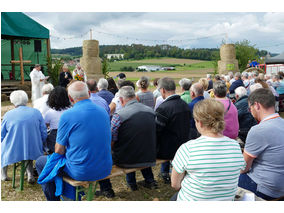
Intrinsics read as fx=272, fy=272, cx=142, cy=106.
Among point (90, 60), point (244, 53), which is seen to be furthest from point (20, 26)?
point (244, 53)

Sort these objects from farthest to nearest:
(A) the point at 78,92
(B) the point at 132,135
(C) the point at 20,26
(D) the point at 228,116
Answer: (C) the point at 20,26 < (D) the point at 228,116 < (B) the point at 132,135 < (A) the point at 78,92

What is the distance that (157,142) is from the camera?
3611 millimetres

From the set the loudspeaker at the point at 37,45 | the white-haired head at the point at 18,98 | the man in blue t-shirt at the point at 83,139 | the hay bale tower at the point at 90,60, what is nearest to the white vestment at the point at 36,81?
the hay bale tower at the point at 90,60

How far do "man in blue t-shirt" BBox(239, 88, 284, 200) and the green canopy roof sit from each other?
13.3m

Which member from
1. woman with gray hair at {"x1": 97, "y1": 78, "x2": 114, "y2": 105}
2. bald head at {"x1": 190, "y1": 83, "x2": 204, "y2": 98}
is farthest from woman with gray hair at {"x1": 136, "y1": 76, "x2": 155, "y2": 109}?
bald head at {"x1": 190, "y1": 83, "x2": 204, "y2": 98}

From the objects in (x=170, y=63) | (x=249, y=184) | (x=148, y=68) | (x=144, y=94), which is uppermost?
(x=170, y=63)

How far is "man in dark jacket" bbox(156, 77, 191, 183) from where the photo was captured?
3.44 m

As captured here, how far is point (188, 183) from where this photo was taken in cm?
192

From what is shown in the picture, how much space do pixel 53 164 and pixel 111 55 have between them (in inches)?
1654

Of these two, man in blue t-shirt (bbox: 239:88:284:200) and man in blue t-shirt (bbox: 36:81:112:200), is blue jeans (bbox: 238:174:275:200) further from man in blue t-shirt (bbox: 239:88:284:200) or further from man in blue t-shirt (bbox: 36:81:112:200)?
man in blue t-shirt (bbox: 36:81:112:200)

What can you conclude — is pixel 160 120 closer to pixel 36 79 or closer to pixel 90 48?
pixel 36 79

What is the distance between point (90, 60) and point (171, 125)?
400 inches

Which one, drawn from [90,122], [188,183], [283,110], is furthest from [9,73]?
[188,183]

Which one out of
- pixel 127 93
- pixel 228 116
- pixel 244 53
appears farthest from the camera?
pixel 244 53
